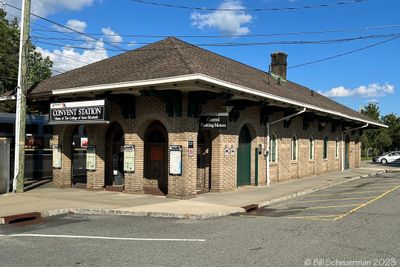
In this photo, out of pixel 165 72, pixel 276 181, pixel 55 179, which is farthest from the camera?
pixel 276 181

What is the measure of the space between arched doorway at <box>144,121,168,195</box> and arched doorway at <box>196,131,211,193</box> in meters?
1.31

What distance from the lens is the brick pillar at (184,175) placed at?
16.0 meters

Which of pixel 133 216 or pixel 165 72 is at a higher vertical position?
pixel 165 72

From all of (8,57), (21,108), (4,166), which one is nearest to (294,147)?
(21,108)

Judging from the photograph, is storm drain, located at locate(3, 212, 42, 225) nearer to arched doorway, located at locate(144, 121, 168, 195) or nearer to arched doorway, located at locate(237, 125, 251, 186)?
arched doorway, located at locate(144, 121, 168, 195)

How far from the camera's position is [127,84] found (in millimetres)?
15453

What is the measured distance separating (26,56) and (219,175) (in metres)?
8.35

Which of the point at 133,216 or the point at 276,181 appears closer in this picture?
the point at 133,216

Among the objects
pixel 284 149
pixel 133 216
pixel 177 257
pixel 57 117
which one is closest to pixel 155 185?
pixel 57 117

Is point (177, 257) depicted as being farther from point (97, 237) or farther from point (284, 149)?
point (284, 149)

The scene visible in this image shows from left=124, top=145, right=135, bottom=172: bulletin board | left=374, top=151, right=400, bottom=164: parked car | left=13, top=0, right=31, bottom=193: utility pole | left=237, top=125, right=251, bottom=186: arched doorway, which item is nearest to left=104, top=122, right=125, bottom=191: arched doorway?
left=124, top=145, right=135, bottom=172: bulletin board

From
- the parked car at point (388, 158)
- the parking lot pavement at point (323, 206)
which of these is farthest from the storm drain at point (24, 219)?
the parked car at point (388, 158)

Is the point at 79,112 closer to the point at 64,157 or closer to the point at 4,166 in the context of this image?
the point at 4,166

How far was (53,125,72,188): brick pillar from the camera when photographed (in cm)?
1981
